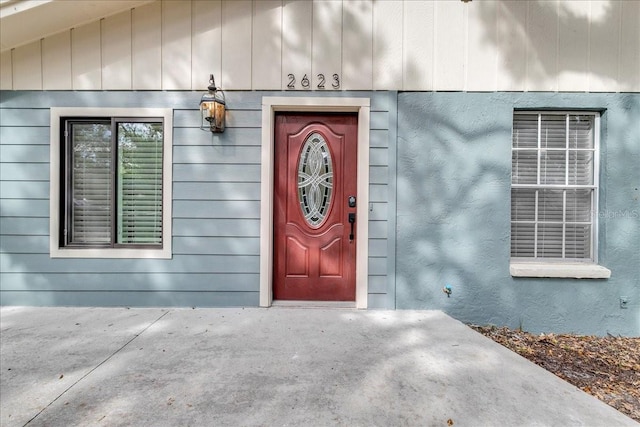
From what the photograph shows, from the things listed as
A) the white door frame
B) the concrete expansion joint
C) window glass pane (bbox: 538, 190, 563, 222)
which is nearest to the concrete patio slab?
the concrete expansion joint

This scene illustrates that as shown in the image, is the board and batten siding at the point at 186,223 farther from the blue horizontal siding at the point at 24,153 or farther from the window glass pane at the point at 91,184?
the window glass pane at the point at 91,184

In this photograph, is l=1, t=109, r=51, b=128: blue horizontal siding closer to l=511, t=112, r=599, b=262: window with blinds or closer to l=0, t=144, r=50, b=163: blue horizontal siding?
l=0, t=144, r=50, b=163: blue horizontal siding

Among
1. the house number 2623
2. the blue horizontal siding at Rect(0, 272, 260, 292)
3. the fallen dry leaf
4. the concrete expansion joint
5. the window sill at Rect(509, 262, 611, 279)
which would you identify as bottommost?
the fallen dry leaf

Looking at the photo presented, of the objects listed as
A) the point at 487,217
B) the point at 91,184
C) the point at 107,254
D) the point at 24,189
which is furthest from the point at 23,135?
the point at 487,217

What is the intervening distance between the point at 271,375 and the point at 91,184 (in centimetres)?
301

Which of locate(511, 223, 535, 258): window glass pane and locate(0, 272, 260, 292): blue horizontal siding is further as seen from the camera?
locate(511, 223, 535, 258): window glass pane

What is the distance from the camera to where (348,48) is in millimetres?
3311

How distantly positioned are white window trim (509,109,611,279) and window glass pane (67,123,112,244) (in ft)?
15.1

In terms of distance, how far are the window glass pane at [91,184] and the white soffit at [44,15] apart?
3.26 feet

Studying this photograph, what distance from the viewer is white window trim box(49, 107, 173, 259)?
3350mm

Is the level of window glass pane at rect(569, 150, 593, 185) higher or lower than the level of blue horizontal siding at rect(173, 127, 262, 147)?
lower

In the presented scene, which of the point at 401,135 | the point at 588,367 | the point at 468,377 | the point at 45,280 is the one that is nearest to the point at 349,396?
the point at 468,377

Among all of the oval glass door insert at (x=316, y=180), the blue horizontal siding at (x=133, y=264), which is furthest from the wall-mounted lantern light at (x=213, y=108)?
the blue horizontal siding at (x=133, y=264)

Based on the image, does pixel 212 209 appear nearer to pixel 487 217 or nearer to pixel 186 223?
pixel 186 223
